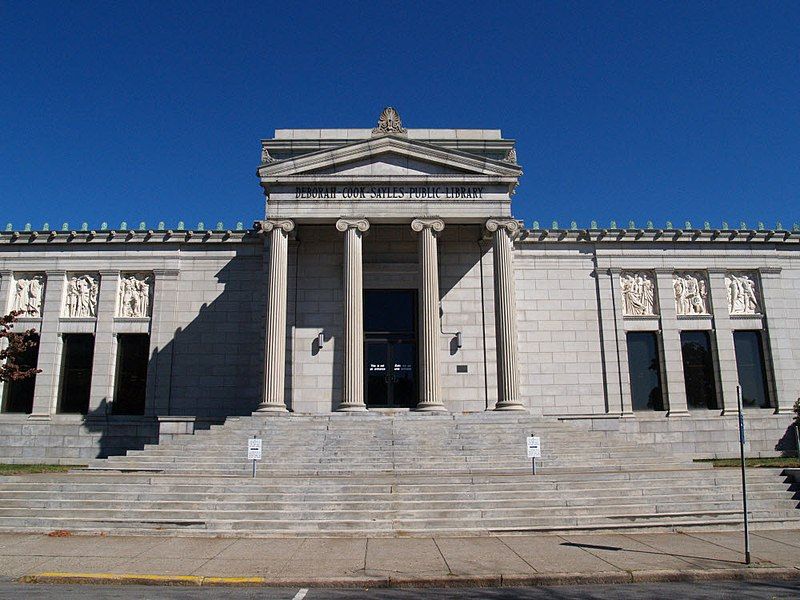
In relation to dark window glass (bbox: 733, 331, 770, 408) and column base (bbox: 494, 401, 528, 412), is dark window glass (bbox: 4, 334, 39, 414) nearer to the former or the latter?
column base (bbox: 494, 401, 528, 412)

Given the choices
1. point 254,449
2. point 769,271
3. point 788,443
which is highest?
point 769,271

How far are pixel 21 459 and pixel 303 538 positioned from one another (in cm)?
2205

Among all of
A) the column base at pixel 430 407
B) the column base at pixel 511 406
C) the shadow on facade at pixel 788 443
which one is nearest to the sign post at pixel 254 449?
the column base at pixel 430 407

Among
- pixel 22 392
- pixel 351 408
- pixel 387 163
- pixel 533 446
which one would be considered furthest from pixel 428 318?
pixel 22 392

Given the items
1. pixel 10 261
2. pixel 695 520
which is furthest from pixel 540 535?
pixel 10 261

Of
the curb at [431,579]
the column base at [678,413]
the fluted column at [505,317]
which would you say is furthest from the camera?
the column base at [678,413]

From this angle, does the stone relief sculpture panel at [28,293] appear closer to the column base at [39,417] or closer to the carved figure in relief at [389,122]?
the column base at [39,417]

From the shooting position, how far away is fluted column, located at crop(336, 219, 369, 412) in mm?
25719

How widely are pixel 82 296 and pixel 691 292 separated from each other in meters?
31.1

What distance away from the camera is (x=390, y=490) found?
17.2m

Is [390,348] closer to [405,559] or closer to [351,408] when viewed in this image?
[351,408]

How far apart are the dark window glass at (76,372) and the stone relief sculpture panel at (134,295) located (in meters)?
2.23

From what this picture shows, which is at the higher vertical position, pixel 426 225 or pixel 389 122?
pixel 389 122

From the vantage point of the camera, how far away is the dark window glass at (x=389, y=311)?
30.3m
